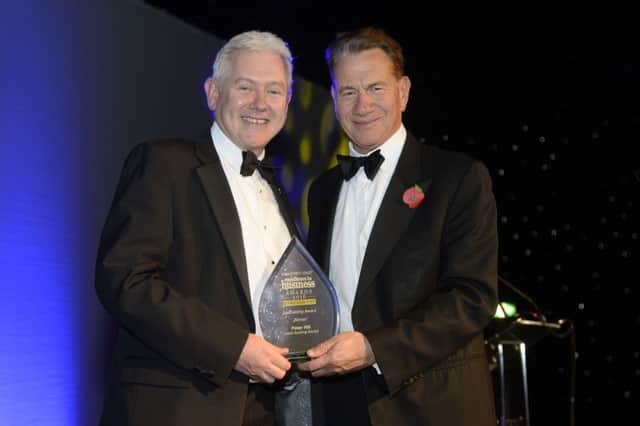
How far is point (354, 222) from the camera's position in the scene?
8.22ft

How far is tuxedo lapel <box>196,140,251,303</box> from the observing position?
212cm

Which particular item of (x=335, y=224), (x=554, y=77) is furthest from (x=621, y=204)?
(x=335, y=224)

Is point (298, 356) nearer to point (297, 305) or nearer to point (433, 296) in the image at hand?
point (297, 305)

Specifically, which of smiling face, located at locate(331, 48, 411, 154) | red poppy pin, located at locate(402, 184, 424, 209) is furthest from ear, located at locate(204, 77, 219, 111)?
red poppy pin, located at locate(402, 184, 424, 209)

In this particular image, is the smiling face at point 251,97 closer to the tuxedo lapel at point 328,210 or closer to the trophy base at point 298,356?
the tuxedo lapel at point 328,210

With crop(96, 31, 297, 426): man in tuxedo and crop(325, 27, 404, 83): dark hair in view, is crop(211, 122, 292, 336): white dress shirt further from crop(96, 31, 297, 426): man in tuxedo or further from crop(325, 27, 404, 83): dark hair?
crop(325, 27, 404, 83): dark hair

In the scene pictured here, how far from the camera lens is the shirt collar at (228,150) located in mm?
2365

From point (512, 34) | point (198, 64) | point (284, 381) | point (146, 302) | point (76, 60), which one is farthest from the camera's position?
point (512, 34)

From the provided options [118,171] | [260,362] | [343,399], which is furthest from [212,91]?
[118,171]

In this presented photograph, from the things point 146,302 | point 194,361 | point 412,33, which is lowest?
point 194,361

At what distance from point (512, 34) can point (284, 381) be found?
402 centimetres

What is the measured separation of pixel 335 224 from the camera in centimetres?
256

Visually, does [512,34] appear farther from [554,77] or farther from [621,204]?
[621,204]

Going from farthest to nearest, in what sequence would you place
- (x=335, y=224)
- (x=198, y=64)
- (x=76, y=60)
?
(x=198, y=64) → (x=76, y=60) → (x=335, y=224)
